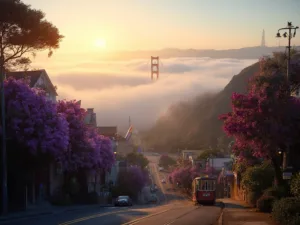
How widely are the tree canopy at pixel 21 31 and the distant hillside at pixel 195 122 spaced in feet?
308

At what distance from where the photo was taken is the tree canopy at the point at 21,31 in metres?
34.7

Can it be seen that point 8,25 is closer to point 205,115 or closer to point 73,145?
point 73,145

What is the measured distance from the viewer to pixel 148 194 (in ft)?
304

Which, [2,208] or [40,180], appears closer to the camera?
[2,208]

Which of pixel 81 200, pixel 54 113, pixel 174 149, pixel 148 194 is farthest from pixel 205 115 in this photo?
pixel 54 113

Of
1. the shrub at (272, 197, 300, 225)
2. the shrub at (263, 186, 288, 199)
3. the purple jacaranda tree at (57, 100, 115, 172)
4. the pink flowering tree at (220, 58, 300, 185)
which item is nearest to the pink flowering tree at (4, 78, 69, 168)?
the purple jacaranda tree at (57, 100, 115, 172)

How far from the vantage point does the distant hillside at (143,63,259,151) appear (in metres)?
148

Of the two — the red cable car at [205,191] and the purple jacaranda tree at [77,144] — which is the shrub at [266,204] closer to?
the red cable car at [205,191]

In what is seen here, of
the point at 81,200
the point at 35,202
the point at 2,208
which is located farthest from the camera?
the point at 81,200

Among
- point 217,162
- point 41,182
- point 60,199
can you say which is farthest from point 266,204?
point 217,162

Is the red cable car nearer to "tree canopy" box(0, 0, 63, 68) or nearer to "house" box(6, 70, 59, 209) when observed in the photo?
"house" box(6, 70, 59, 209)

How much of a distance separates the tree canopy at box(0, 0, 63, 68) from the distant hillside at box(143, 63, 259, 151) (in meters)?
93.9

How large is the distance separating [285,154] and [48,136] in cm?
1584

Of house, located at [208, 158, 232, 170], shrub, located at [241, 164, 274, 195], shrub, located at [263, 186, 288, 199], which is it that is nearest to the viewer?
shrub, located at [263, 186, 288, 199]
